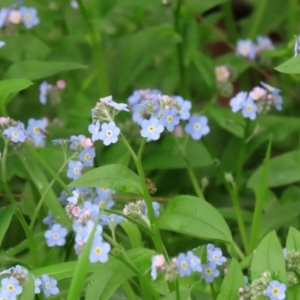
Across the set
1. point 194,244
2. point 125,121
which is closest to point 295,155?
point 194,244

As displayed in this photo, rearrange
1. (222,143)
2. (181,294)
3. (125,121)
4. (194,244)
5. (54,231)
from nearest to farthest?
(181,294) → (54,231) → (194,244) → (125,121) → (222,143)

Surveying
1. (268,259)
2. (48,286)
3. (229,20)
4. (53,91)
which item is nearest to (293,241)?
(268,259)

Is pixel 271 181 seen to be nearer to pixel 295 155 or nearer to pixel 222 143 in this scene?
pixel 295 155

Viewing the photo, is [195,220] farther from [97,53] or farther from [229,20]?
[229,20]

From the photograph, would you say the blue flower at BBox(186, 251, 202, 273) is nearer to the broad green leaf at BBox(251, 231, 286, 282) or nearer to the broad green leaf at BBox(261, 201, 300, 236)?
the broad green leaf at BBox(251, 231, 286, 282)

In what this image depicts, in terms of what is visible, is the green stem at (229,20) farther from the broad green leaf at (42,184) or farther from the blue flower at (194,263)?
the blue flower at (194,263)

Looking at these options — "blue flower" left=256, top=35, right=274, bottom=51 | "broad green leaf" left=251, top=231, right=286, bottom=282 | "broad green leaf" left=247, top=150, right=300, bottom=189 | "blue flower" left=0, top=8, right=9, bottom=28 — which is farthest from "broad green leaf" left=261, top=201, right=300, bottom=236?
"blue flower" left=0, top=8, right=9, bottom=28
